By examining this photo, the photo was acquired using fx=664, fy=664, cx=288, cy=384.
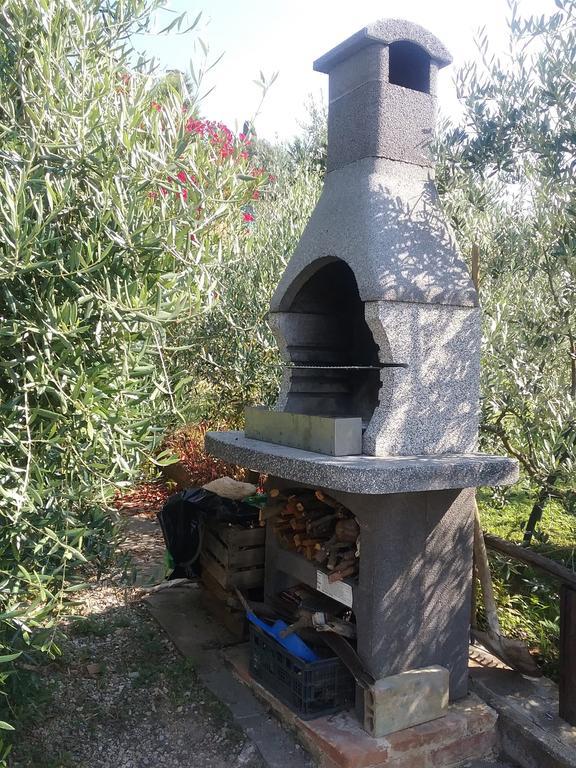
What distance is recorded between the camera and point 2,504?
2623 millimetres

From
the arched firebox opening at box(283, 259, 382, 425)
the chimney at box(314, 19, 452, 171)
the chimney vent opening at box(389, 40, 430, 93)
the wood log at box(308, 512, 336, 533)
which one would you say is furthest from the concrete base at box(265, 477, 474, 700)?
the chimney vent opening at box(389, 40, 430, 93)

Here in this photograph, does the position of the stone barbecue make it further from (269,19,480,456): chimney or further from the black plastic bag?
the black plastic bag

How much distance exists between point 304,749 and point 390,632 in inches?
32.7

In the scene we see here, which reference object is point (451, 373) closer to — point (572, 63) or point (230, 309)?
point (572, 63)

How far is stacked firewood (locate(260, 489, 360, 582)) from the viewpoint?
4.02 metres

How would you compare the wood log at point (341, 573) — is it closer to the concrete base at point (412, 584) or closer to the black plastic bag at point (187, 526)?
the concrete base at point (412, 584)

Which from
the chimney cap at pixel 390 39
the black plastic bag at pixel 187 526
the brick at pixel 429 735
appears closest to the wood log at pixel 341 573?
the brick at pixel 429 735

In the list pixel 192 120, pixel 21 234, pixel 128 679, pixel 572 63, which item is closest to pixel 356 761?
pixel 128 679

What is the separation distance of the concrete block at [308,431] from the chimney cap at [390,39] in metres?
2.30

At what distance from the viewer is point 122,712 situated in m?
4.09

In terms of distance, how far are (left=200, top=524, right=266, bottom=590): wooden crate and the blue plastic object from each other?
0.66 metres

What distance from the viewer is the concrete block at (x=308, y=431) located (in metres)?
3.63

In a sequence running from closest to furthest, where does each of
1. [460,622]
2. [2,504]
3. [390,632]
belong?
[2,504], [390,632], [460,622]

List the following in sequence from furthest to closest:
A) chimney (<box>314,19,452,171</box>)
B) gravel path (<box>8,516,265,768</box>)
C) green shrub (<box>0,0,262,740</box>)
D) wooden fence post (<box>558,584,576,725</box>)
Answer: chimney (<box>314,19,452,171</box>) → wooden fence post (<box>558,584,576,725</box>) → gravel path (<box>8,516,265,768</box>) → green shrub (<box>0,0,262,740</box>)
